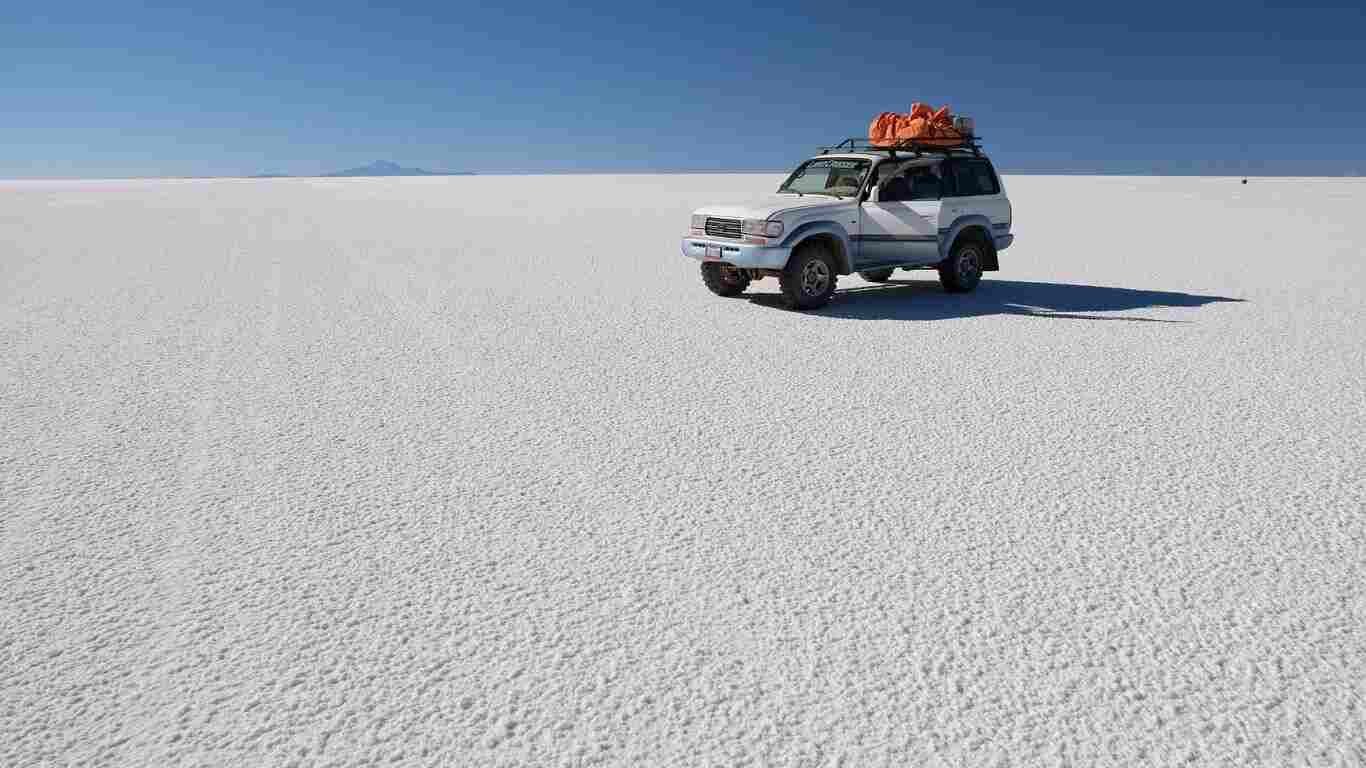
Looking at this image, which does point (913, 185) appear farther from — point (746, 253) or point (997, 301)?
point (746, 253)

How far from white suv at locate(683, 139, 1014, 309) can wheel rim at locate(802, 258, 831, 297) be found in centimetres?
1

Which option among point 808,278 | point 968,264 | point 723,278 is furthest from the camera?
point 968,264

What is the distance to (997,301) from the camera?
12203 mm

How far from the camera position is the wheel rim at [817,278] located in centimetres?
1133

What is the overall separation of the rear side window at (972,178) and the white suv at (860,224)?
1 cm

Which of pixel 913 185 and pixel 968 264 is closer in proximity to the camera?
pixel 913 185

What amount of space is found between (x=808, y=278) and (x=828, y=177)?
2033 mm

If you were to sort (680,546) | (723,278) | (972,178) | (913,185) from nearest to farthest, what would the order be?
(680,546) → (913,185) → (723,278) → (972,178)

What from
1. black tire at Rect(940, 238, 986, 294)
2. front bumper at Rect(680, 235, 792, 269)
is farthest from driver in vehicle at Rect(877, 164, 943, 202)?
front bumper at Rect(680, 235, 792, 269)

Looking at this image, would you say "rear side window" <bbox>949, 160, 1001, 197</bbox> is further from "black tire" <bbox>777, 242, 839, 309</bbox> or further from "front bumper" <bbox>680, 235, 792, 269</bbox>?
"front bumper" <bbox>680, 235, 792, 269</bbox>

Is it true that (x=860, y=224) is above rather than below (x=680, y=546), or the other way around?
above

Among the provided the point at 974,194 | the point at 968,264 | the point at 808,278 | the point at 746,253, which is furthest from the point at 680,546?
the point at 974,194

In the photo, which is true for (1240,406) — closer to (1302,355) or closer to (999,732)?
(1302,355)

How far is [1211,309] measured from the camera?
11211 millimetres
